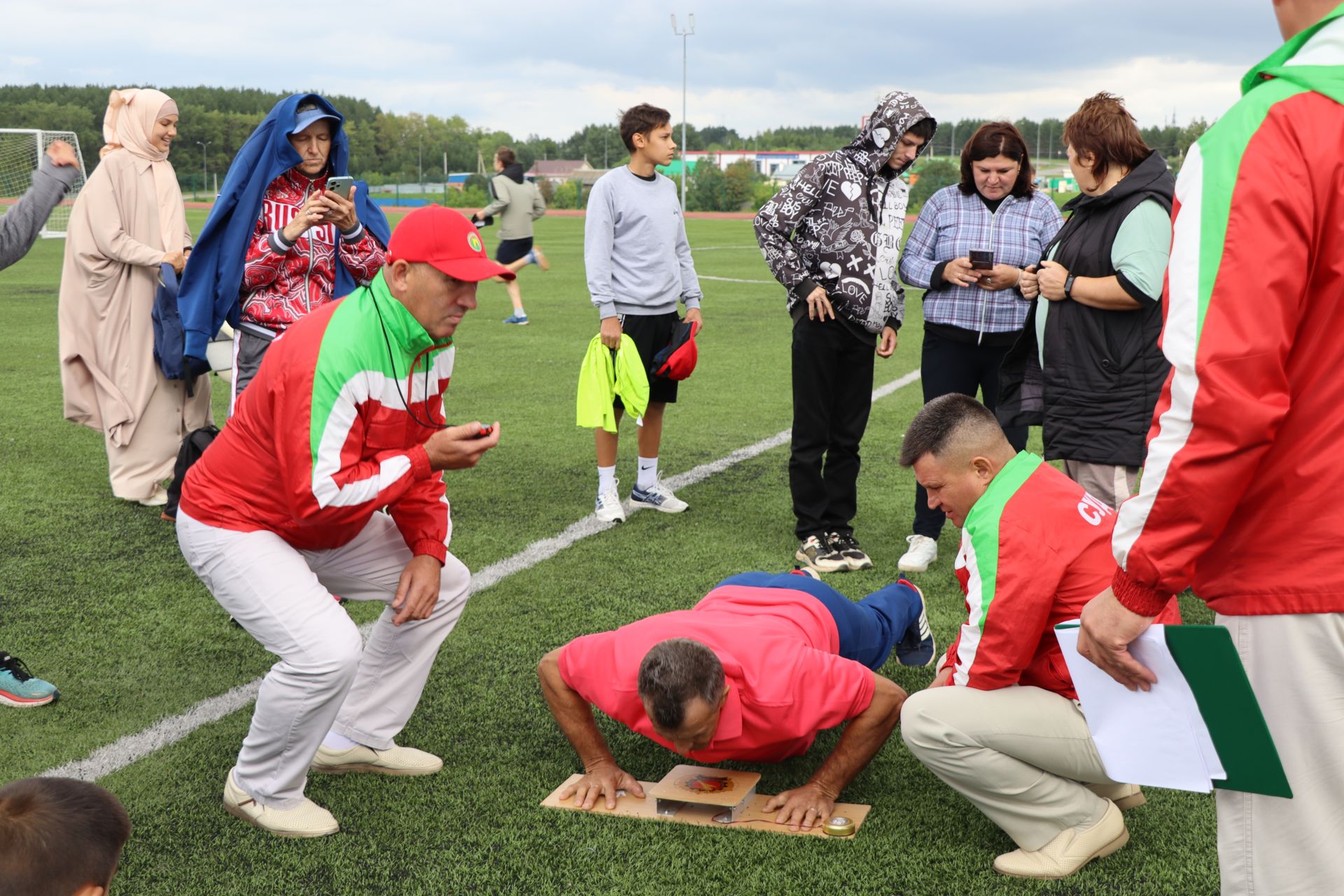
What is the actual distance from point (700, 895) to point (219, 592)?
5.48ft

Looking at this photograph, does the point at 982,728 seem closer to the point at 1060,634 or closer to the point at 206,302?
the point at 1060,634

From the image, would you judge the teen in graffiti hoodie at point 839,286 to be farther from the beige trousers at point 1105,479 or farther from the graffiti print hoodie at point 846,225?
the beige trousers at point 1105,479

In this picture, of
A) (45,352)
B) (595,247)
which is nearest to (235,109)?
(45,352)

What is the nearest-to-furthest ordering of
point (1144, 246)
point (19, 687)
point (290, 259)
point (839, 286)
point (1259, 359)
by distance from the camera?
point (1259, 359) → point (19, 687) → point (1144, 246) → point (290, 259) → point (839, 286)

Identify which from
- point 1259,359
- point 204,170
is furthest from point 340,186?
point 204,170

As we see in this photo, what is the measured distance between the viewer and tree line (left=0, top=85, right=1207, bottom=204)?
50969mm

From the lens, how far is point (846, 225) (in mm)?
5832

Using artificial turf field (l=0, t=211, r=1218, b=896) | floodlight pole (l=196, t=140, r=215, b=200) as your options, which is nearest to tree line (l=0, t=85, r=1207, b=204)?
floodlight pole (l=196, t=140, r=215, b=200)

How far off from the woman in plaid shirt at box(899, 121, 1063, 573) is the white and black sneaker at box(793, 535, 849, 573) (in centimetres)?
31

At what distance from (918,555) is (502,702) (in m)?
2.40

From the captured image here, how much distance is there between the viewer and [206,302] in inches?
209

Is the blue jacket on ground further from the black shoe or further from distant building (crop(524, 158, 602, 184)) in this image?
distant building (crop(524, 158, 602, 184))

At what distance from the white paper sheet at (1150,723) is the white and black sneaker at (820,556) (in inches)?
137

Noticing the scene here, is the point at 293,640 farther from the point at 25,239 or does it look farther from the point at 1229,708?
the point at 1229,708
